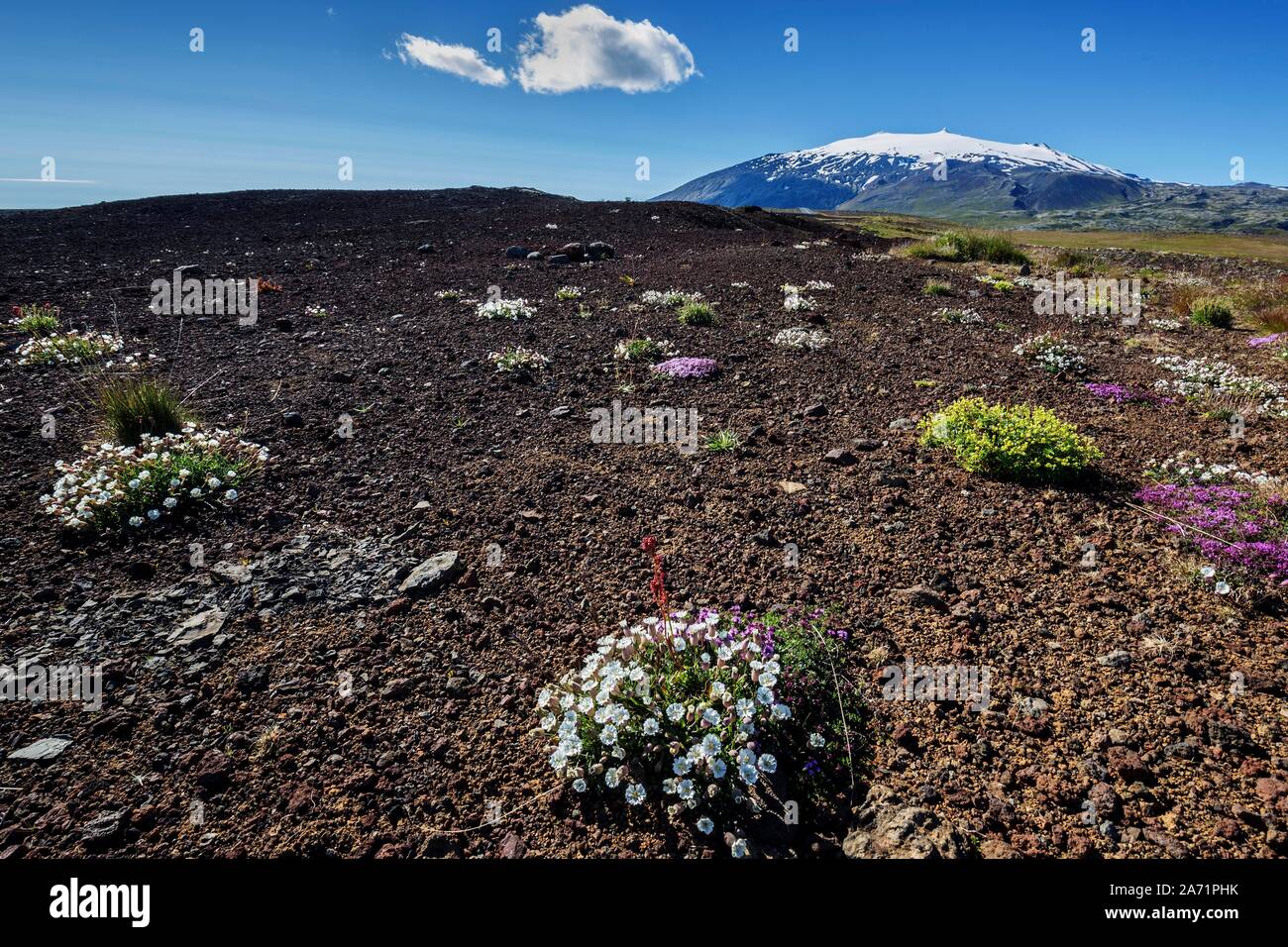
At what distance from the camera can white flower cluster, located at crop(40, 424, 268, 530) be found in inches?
223

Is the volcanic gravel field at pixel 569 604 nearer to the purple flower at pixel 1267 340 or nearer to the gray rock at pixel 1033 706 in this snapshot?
the gray rock at pixel 1033 706

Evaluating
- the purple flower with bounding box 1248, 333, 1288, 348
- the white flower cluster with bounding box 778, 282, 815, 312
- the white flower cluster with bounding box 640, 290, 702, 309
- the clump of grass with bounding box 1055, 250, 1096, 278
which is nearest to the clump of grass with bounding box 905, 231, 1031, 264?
the clump of grass with bounding box 1055, 250, 1096, 278

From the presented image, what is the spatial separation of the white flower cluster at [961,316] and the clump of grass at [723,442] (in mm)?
7255

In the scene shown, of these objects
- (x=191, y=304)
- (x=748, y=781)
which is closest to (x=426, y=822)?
(x=748, y=781)

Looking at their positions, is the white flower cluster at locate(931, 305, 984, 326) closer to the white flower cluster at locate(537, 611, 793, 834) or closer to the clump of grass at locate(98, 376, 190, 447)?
the white flower cluster at locate(537, 611, 793, 834)

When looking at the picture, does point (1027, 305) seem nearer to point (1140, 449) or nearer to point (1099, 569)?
point (1140, 449)

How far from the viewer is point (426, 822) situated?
10.3 feet

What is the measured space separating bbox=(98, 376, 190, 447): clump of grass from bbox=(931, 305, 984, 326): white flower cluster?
12854 mm

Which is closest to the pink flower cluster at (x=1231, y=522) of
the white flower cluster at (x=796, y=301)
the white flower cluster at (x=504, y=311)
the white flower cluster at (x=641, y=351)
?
the white flower cluster at (x=641, y=351)

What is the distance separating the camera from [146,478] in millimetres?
5926

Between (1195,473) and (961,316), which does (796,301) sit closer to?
(961,316)

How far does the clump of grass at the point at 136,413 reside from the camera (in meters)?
6.88
